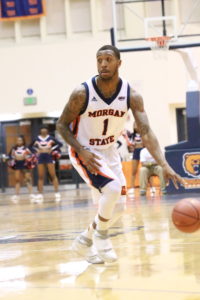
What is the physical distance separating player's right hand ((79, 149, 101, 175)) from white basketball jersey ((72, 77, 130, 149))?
232 mm

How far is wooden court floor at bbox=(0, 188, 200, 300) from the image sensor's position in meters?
4.41

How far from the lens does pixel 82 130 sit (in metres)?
5.91

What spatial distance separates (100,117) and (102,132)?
0.14 m

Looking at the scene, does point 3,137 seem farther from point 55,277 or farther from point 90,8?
point 55,277

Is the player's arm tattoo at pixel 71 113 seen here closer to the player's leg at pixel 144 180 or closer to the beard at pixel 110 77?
the beard at pixel 110 77

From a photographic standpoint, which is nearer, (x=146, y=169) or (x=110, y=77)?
(x=110, y=77)

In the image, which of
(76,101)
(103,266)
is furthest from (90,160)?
(103,266)

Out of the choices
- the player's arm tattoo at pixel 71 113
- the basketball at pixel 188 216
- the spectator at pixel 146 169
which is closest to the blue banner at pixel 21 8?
the spectator at pixel 146 169

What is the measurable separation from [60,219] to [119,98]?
500 centimetres

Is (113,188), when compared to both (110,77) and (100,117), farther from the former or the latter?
(110,77)

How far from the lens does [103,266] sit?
5637 millimetres

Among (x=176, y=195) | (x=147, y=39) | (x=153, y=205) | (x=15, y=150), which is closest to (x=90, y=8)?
(x=15, y=150)

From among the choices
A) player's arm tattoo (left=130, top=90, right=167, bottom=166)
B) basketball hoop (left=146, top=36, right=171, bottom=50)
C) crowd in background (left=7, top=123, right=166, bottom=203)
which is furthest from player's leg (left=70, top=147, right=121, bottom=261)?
basketball hoop (left=146, top=36, right=171, bottom=50)

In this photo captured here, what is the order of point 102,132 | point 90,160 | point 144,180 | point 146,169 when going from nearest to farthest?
point 90,160
point 102,132
point 144,180
point 146,169
